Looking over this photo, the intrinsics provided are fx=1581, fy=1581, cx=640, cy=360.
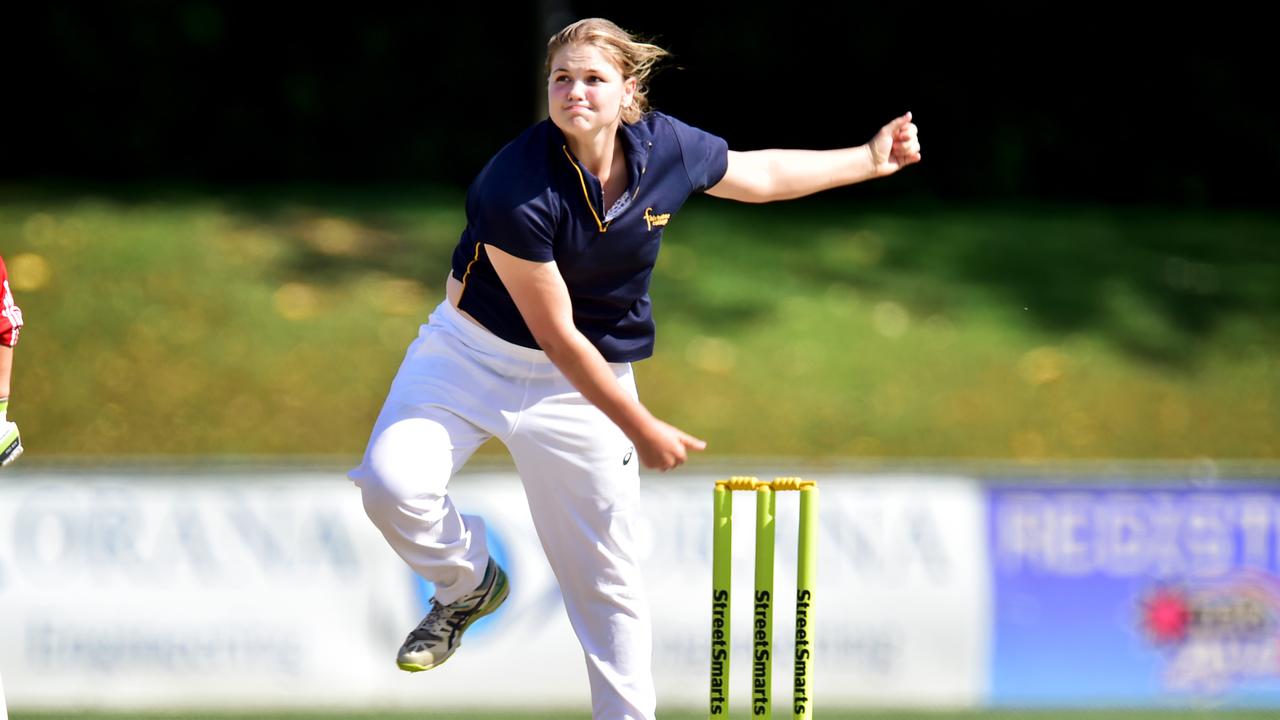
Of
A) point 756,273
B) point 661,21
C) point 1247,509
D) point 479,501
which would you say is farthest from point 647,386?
point 661,21

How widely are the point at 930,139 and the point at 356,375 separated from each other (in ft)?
21.2

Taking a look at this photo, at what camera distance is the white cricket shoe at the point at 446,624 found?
3914mm

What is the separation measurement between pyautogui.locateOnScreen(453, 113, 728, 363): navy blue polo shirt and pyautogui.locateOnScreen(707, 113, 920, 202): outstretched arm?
73 mm

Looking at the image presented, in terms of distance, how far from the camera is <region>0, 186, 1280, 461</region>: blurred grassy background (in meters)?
9.15

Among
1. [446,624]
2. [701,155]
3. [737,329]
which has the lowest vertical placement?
[446,624]

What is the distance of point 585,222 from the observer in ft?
11.9

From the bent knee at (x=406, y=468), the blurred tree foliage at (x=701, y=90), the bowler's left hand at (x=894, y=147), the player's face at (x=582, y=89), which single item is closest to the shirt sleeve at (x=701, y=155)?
the player's face at (x=582, y=89)

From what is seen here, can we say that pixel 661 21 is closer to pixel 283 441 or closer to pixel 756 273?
pixel 756 273

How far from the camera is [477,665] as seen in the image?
249 inches

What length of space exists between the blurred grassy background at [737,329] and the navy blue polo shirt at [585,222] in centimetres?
499

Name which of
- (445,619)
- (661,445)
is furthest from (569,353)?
(445,619)

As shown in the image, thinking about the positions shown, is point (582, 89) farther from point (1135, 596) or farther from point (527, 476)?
point (1135, 596)

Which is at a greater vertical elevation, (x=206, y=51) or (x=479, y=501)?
(x=206, y=51)

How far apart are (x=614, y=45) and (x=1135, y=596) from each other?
393 centimetres
